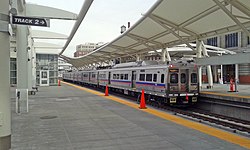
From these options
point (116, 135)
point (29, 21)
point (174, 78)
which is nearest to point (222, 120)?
point (174, 78)

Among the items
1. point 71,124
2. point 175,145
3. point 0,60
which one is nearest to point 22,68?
point 71,124

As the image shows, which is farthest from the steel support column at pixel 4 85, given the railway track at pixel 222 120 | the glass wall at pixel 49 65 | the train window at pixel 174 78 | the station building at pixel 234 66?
the station building at pixel 234 66

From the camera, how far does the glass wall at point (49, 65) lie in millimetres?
37000

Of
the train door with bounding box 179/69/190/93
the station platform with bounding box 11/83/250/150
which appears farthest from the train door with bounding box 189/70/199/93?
the station platform with bounding box 11/83/250/150

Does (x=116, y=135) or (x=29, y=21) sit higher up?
(x=29, y=21)

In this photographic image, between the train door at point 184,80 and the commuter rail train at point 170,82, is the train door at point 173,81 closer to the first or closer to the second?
the commuter rail train at point 170,82

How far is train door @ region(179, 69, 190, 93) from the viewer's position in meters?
15.2

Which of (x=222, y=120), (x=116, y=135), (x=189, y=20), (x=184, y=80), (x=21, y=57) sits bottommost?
(x=222, y=120)

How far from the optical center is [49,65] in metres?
37.3

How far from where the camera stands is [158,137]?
7.25m

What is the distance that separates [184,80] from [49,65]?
26.3 meters

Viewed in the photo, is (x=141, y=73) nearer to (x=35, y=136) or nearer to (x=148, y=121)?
(x=148, y=121)

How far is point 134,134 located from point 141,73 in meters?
11.0

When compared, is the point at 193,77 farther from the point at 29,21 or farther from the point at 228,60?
the point at 29,21
